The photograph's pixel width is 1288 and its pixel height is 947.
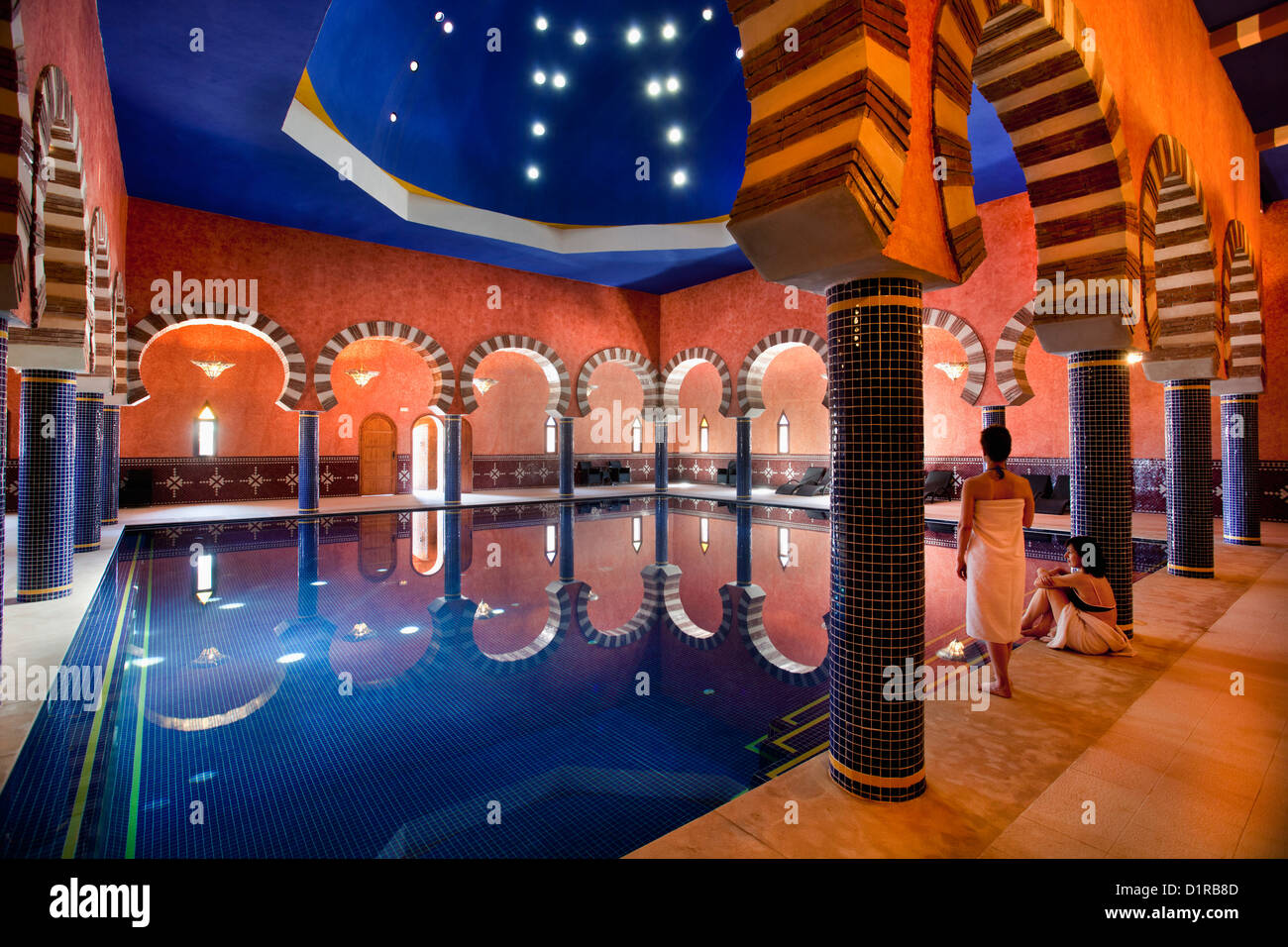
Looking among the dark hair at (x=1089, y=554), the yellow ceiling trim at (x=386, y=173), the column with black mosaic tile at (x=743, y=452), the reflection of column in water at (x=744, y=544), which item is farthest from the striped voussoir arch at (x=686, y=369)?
the dark hair at (x=1089, y=554)

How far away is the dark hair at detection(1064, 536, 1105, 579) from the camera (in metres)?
3.62

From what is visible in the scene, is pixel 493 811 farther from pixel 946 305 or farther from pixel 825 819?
pixel 946 305

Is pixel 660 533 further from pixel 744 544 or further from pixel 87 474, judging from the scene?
pixel 87 474

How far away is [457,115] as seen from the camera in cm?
972

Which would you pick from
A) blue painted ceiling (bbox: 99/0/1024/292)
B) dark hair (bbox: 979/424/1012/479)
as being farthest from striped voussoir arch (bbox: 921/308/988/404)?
dark hair (bbox: 979/424/1012/479)

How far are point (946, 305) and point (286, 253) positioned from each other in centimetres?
1024

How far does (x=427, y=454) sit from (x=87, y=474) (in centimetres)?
763

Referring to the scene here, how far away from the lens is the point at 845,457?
7.44ft

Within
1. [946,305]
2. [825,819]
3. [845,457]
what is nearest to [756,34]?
[845,457]

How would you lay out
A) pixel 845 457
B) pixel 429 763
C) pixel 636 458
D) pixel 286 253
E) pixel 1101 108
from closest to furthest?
pixel 845 457 → pixel 429 763 → pixel 1101 108 → pixel 286 253 → pixel 636 458

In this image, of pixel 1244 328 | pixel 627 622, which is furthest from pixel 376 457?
pixel 1244 328

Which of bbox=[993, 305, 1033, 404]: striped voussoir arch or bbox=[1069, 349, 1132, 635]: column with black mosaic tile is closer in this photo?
bbox=[1069, 349, 1132, 635]: column with black mosaic tile

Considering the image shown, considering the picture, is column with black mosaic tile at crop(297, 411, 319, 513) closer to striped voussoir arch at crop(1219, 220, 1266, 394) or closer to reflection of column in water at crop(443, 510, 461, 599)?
reflection of column in water at crop(443, 510, 461, 599)

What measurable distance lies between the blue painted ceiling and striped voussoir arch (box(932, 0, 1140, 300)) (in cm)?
383
